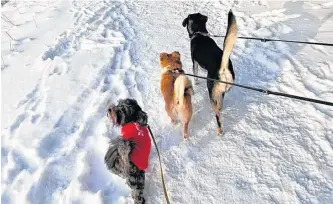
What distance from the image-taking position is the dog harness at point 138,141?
138 inches

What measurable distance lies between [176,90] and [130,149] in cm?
106

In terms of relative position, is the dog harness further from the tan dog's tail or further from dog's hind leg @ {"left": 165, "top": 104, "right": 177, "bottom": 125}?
dog's hind leg @ {"left": 165, "top": 104, "right": 177, "bottom": 125}

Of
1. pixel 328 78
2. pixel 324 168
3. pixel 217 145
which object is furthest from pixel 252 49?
pixel 324 168

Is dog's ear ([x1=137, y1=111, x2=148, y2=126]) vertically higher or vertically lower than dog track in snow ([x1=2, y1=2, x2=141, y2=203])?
higher

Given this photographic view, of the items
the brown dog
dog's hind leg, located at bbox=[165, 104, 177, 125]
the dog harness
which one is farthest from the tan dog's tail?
the dog harness

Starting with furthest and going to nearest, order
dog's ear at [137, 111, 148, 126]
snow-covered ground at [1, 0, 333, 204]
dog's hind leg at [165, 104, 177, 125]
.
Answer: dog's hind leg at [165, 104, 177, 125] < snow-covered ground at [1, 0, 333, 204] < dog's ear at [137, 111, 148, 126]

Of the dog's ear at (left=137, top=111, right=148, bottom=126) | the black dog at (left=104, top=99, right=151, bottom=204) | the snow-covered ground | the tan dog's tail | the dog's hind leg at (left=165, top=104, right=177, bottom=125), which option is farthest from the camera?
the dog's hind leg at (left=165, top=104, right=177, bottom=125)

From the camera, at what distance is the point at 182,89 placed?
405cm

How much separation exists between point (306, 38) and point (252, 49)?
969 millimetres

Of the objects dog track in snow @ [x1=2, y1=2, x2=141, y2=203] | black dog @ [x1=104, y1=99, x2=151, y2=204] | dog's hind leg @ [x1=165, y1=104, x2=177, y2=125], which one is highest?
black dog @ [x1=104, y1=99, x2=151, y2=204]

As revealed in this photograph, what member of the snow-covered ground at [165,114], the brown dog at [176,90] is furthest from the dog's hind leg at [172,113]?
the snow-covered ground at [165,114]

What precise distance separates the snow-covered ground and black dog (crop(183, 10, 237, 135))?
534 millimetres

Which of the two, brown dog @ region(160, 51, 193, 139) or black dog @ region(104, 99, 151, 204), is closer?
black dog @ region(104, 99, 151, 204)

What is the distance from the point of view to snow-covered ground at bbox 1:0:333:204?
3.89m
